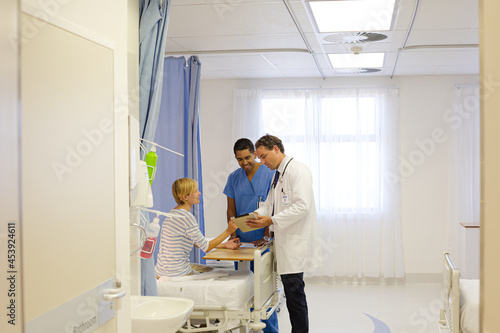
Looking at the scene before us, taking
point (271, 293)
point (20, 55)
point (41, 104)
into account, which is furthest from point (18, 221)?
point (271, 293)

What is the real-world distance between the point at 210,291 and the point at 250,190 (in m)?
1.19

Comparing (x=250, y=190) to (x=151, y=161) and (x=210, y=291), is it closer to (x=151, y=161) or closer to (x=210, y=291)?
(x=210, y=291)

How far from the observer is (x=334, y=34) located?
13.2ft

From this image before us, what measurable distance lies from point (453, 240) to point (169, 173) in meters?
3.77

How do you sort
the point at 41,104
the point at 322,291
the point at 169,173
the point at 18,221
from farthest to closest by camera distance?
the point at 322,291 < the point at 169,173 < the point at 41,104 < the point at 18,221

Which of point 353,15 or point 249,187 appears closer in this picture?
point 353,15

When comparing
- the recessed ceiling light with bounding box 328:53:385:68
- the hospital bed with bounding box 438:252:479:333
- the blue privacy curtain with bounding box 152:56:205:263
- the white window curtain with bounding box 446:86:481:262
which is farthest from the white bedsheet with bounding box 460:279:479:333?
the white window curtain with bounding box 446:86:481:262

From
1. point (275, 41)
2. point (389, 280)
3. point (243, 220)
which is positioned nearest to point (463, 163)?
point (389, 280)

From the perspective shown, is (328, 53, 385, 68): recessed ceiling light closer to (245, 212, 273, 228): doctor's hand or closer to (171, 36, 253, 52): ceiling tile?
(171, 36, 253, 52): ceiling tile

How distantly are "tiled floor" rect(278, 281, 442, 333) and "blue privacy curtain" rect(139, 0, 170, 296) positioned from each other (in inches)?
80.7

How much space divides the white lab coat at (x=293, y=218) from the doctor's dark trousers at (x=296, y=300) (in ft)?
0.22

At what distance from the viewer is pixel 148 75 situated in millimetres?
2932

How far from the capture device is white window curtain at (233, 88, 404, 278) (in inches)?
252

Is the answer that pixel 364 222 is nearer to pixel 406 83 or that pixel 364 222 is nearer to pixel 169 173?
pixel 406 83
